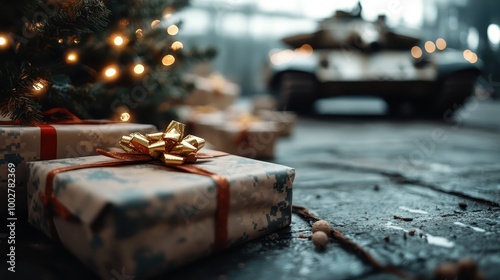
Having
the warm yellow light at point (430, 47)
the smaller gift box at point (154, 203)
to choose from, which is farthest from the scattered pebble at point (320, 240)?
the warm yellow light at point (430, 47)

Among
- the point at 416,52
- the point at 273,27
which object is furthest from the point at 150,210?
the point at 273,27

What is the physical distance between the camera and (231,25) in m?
8.54

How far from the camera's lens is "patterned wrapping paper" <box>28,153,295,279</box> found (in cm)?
73

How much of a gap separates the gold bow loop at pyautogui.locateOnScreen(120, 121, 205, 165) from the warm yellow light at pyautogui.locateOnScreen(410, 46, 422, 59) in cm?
415

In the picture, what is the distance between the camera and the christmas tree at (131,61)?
5.04 feet

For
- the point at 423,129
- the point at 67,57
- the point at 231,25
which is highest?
the point at 231,25

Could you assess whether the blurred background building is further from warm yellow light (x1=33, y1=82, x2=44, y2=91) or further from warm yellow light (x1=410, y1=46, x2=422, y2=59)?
warm yellow light (x1=33, y1=82, x2=44, y2=91)

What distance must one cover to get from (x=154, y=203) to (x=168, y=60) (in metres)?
1.19

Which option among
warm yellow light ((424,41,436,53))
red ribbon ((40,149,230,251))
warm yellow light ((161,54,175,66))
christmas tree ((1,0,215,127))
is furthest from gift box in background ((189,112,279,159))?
warm yellow light ((424,41,436,53))

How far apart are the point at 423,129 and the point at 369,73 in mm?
903

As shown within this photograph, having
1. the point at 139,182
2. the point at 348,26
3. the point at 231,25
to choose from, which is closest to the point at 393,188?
the point at 139,182

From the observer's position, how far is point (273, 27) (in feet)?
29.8

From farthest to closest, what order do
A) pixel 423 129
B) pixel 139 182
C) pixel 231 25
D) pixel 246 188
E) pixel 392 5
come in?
pixel 231 25 → pixel 423 129 → pixel 392 5 → pixel 246 188 → pixel 139 182

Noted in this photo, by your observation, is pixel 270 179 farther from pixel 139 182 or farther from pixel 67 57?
pixel 67 57
